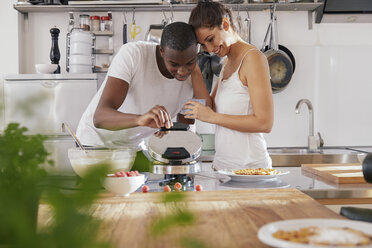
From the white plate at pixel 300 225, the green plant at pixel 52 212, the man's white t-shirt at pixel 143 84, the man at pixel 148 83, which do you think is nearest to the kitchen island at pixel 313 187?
the man at pixel 148 83

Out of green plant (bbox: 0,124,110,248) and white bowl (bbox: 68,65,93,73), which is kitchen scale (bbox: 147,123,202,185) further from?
white bowl (bbox: 68,65,93,73)

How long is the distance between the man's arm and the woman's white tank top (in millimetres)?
371

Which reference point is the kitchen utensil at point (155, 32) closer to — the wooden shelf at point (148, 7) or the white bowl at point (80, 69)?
the wooden shelf at point (148, 7)

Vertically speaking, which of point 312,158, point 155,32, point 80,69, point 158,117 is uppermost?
point 155,32

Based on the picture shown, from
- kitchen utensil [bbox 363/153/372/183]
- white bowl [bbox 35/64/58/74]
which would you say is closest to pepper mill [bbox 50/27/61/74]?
white bowl [bbox 35/64/58/74]

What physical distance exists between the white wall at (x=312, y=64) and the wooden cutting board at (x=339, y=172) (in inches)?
67.9

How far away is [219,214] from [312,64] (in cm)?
280

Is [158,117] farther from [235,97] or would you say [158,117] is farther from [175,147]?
[235,97]

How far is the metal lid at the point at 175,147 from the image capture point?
153 centimetres

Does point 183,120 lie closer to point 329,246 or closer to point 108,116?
point 108,116

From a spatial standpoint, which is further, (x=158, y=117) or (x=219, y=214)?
(x=158, y=117)

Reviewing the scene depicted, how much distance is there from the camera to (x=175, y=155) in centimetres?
152

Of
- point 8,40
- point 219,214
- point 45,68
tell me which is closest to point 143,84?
point 219,214

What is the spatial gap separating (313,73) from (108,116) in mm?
2347
